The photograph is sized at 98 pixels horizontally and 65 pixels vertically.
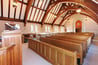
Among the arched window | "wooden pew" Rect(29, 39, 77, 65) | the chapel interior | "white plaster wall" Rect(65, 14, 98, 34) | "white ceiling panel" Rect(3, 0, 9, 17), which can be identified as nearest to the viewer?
the chapel interior

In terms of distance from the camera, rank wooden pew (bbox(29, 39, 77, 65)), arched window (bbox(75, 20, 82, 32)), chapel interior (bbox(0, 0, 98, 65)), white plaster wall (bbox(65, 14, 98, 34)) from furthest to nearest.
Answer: arched window (bbox(75, 20, 82, 32)) → white plaster wall (bbox(65, 14, 98, 34)) → wooden pew (bbox(29, 39, 77, 65)) → chapel interior (bbox(0, 0, 98, 65))

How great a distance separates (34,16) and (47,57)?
24.0 feet

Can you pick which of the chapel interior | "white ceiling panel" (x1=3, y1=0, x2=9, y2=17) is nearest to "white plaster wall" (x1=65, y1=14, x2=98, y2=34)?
the chapel interior

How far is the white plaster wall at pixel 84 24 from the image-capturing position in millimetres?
12909

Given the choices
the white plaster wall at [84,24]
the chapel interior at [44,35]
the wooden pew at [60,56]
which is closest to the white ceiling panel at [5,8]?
the chapel interior at [44,35]

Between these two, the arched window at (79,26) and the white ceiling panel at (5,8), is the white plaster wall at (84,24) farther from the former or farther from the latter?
the white ceiling panel at (5,8)

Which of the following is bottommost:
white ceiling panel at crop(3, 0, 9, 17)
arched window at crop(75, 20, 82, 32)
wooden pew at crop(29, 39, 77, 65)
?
wooden pew at crop(29, 39, 77, 65)

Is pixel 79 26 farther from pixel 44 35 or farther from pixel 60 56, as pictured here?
pixel 60 56

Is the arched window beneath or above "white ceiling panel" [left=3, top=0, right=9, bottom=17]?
beneath

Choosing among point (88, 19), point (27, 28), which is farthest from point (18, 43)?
point (88, 19)

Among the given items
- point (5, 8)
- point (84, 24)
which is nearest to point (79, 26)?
point (84, 24)

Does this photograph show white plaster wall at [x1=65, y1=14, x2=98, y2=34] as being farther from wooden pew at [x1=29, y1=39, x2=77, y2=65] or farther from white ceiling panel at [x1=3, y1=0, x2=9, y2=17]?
wooden pew at [x1=29, y1=39, x2=77, y2=65]

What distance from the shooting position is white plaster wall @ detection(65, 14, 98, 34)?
1291 centimetres

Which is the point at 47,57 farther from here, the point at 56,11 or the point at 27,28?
the point at 56,11
